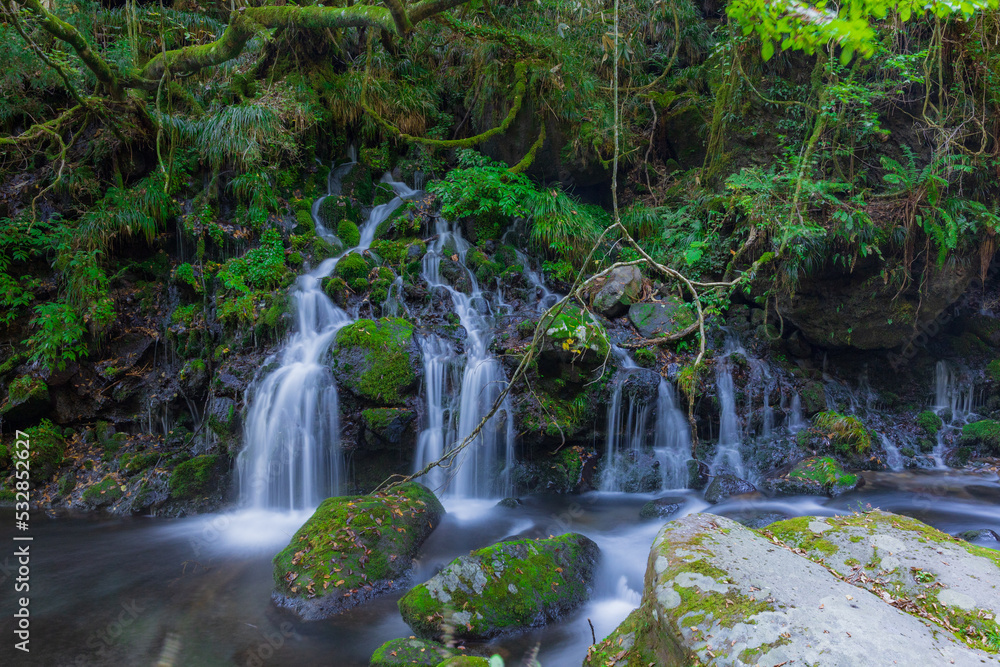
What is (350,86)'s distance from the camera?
1013 cm

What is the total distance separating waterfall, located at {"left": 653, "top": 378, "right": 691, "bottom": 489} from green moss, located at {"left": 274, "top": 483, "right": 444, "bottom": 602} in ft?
12.0

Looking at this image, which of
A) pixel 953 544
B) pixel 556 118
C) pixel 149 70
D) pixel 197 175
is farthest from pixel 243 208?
pixel 953 544

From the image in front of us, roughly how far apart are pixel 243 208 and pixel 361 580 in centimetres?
723

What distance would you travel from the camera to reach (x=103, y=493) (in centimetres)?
645

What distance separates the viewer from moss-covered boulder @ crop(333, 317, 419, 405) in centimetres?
641

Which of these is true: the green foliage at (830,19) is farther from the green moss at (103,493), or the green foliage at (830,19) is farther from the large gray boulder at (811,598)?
the green moss at (103,493)

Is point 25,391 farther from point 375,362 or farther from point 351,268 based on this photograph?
point 375,362

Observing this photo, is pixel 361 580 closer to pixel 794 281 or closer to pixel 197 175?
pixel 794 281

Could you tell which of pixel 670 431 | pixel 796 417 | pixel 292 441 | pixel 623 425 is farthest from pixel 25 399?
pixel 796 417

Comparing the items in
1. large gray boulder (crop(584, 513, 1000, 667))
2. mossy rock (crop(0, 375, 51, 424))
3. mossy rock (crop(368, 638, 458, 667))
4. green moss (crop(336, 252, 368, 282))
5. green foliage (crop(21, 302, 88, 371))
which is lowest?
mossy rock (crop(368, 638, 458, 667))

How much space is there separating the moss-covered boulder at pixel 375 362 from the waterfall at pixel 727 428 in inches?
175

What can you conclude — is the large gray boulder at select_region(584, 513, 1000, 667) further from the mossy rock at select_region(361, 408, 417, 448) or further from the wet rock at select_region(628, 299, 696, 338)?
the wet rock at select_region(628, 299, 696, 338)

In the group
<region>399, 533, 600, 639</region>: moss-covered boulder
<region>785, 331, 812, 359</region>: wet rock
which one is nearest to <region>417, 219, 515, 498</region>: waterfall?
<region>399, 533, 600, 639</region>: moss-covered boulder

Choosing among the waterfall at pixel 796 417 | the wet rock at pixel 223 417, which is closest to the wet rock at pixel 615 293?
the waterfall at pixel 796 417
